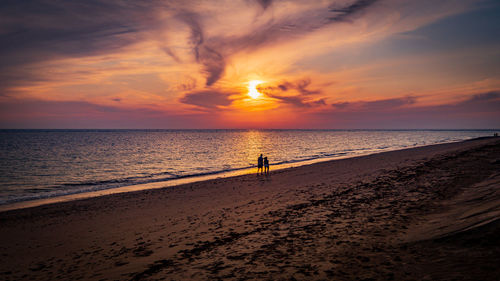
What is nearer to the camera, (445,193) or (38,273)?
(38,273)

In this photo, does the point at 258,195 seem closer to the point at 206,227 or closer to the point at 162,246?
the point at 206,227

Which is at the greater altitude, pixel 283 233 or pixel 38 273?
pixel 283 233

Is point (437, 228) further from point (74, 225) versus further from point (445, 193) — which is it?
point (74, 225)

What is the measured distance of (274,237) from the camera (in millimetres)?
8703

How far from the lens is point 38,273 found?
774 cm

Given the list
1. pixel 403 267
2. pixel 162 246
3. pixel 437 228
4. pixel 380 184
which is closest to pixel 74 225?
pixel 162 246

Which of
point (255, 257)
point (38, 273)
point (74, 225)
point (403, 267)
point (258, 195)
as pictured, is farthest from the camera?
point (258, 195)

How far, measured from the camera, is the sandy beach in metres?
6.08

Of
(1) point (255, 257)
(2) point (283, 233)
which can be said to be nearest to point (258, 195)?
(2) point (283, 233)

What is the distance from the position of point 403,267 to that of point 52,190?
2719 centimetres

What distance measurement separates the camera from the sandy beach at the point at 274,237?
6.08m

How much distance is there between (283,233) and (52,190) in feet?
76.8

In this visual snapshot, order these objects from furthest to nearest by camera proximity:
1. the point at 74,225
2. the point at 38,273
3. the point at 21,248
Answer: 1. the point at 74,225
2. the point at 21,248
3. the point at 38,273

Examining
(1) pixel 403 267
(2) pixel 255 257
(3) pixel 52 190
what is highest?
(1) pixel 403 267
